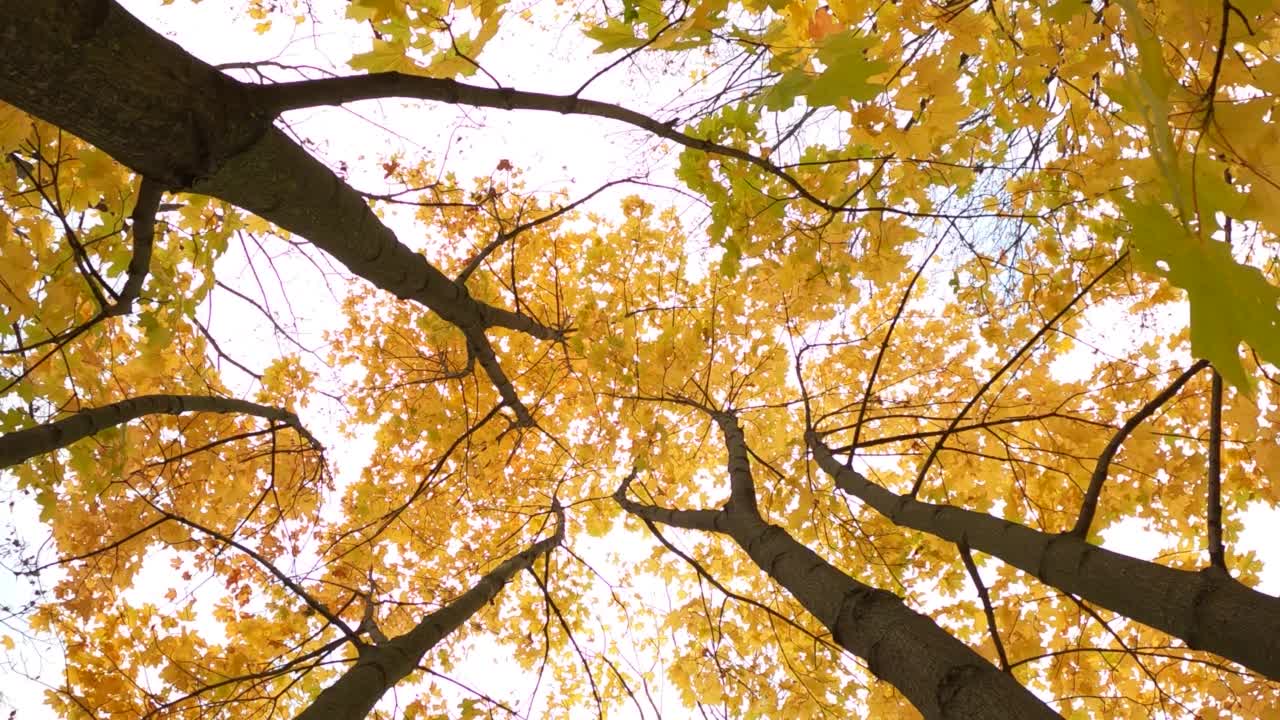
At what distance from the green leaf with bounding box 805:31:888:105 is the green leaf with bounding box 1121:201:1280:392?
63 cm

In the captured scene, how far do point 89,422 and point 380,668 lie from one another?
1.29m

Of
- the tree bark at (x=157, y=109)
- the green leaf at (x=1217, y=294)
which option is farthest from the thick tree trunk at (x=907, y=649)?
the tree bark at (x=157, y=109)

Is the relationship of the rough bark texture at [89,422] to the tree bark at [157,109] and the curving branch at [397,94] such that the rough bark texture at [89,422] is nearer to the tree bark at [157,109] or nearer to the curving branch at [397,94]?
the tree bark at [157,109]

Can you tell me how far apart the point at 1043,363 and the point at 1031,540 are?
2517 mm

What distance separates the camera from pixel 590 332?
3.34 metres

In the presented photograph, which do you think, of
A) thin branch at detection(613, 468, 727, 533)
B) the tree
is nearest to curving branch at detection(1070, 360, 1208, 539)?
the tree

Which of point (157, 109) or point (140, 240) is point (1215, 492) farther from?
point (140, 240)

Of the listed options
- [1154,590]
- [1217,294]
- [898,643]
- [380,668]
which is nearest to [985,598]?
[898,643]

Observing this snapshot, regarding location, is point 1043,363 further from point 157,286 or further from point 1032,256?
point 157,286

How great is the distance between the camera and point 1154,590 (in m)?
1.23

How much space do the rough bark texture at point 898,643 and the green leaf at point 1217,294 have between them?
103 centimetres

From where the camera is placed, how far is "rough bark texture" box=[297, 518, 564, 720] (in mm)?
1783

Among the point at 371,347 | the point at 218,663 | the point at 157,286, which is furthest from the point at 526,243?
the point at 218,663

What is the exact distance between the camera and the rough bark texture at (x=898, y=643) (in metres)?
1.23
